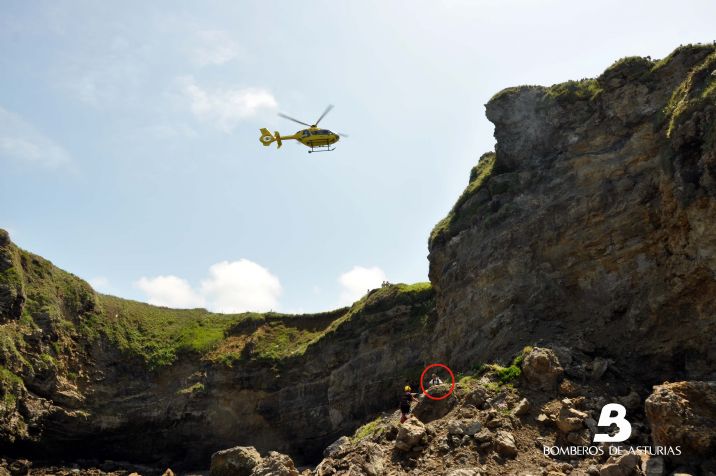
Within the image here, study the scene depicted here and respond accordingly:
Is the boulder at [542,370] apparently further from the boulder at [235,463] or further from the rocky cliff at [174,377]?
the rocky cliff at [174,377]

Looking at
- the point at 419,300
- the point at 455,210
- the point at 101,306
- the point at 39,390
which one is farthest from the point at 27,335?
the point at 455,210

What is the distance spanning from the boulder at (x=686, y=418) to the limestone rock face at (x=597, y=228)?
4.24 m

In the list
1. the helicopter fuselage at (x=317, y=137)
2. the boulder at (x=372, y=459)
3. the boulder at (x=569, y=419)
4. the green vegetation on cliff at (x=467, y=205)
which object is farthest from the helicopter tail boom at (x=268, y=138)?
the boulder at (x=569, y=419)

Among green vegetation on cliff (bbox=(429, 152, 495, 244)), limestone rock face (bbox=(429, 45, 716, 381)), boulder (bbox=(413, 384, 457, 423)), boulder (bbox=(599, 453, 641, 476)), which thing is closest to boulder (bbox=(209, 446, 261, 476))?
boulder (bbox=(413, 384, 457, 423))

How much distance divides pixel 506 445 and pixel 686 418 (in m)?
5.56

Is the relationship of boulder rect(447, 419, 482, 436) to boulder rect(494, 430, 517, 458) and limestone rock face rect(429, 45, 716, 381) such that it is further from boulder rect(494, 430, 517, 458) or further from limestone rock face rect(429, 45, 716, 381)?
limestone rock face rect(429, 45, 716, 381)

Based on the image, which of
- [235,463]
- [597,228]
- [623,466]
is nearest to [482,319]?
[597,228]

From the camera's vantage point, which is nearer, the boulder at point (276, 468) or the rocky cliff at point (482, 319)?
the boulder at point (276, 468)

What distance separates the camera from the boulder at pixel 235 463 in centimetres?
2795

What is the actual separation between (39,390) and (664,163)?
143 ft

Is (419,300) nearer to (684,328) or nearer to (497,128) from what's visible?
(497,128)

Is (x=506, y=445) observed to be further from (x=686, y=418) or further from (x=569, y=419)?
(x=686, y=418)

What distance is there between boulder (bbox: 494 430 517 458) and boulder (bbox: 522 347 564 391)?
347 cm

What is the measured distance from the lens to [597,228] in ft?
91.5
